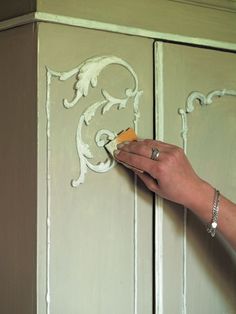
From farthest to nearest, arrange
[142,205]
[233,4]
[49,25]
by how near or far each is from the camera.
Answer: [233,4], [142,205], [49,25]

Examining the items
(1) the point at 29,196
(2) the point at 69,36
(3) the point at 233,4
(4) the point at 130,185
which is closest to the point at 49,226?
(1) the point at 29,196

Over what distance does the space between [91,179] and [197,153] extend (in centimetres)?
23

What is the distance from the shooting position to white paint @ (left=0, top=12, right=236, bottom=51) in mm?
937

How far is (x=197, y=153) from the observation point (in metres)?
1.13

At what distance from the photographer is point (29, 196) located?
3.11 ft

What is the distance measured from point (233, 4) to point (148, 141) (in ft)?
1.12

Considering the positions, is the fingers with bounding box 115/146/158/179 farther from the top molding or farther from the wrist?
the top molding

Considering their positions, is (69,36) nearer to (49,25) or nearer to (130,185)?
(49,25)

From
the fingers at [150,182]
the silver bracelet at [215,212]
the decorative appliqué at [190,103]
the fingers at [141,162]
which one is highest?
the decorative appliqué at [190,103]

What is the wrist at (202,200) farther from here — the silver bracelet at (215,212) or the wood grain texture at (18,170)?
the wood grain texture at (18,170)

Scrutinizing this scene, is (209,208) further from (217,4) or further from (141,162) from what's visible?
(217,4)

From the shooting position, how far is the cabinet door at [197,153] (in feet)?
3.59

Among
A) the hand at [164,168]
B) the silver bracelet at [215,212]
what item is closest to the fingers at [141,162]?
the hand at [164,168]

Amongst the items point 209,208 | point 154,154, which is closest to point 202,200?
point 209,208
